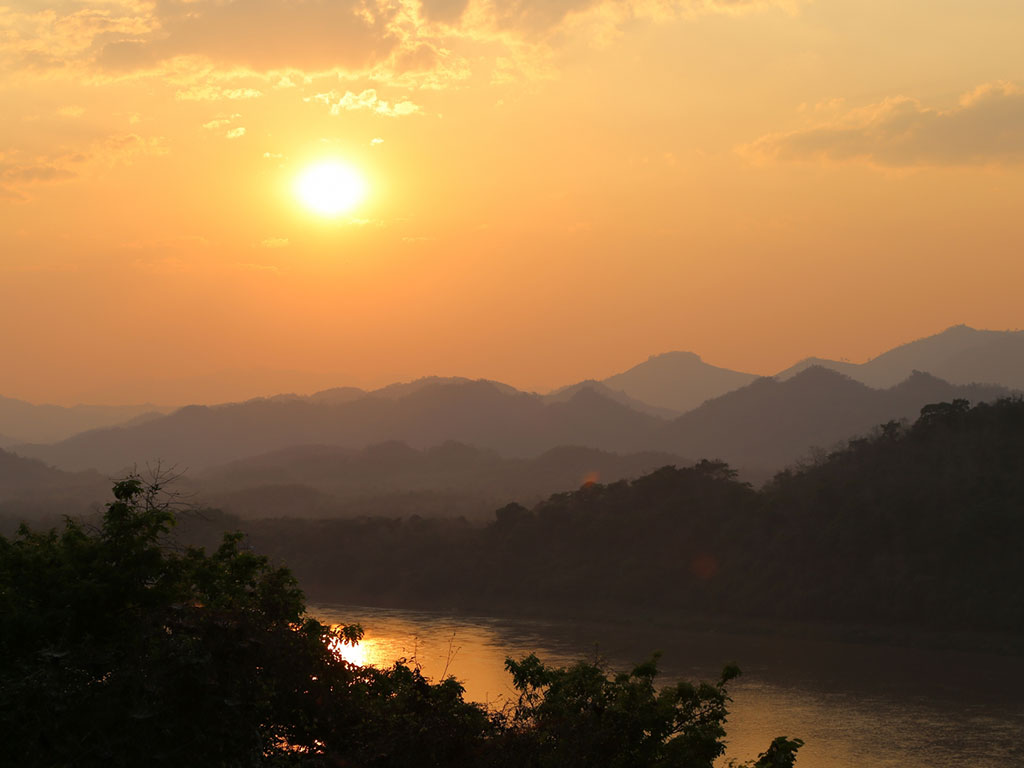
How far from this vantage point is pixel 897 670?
45562 millimetres

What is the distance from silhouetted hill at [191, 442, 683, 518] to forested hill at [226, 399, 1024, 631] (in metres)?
40.0

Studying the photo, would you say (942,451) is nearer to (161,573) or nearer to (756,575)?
(756,575)

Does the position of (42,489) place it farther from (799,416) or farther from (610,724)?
(610,724)

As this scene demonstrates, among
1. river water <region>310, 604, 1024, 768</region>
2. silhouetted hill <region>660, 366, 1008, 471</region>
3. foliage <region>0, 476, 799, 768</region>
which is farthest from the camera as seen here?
silhouetted hill <region>660, 366, 1008, 471</region>

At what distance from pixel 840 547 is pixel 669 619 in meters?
10.8

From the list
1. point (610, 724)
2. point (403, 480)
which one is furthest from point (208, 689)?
point (403, 480)

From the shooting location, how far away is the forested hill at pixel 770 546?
5300 centimetres

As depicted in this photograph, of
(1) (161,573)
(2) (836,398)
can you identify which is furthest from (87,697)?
(2) (836,398)

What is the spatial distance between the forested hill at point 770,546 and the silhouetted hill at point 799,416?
103 metres

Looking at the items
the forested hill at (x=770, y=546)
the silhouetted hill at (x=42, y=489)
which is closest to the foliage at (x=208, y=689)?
the forested hill at (x=770, y=546)

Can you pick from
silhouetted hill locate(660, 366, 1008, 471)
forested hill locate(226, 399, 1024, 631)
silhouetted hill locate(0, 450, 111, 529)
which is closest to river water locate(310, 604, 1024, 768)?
forested hill locate(226, 399, 1024, 631)

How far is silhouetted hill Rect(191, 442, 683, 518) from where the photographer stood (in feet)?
426

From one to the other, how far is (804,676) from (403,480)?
140194mm

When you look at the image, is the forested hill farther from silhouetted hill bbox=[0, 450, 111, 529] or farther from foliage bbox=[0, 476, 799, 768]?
silhouetted hill bbox=[0, 450, 111, 529]
